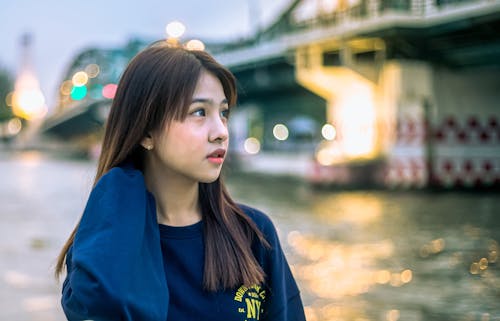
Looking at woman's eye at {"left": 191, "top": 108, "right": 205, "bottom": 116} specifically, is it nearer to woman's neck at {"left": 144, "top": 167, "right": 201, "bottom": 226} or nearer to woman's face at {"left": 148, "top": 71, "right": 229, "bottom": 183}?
woman's face at {"left": 148, "top": 71, "right": 229, "bottom": 183}

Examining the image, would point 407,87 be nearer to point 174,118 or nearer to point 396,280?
point 396,280

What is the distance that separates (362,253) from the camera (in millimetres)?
8109

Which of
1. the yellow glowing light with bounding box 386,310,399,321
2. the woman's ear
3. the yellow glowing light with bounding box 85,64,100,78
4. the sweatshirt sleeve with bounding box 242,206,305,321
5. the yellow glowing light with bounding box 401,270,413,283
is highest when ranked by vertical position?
the yellow glowing light with bounding box 85,64,100,78

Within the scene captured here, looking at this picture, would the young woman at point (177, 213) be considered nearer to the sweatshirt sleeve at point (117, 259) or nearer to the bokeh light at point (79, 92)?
the sweatshirt sleeve at point (117, 259)

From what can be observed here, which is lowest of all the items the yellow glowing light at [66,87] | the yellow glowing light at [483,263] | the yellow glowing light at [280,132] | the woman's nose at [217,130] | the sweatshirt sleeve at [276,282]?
the yellow glowing light at [280,132]

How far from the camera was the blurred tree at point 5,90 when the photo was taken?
88812 mm

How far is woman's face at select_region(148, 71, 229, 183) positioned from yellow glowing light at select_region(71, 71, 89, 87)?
232 ft

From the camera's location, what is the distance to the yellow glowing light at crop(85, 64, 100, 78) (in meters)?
74.6

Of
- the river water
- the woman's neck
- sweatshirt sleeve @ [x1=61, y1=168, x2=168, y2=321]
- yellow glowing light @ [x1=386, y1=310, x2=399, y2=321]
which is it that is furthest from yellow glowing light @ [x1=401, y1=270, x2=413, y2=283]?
sweatshirt sleeve @ [x1=61, y1=168, x2=168, y2=321]

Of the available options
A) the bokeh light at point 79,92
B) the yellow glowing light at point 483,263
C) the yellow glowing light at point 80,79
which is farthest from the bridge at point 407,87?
the yellow glowing light at point 80,79

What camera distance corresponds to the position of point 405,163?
17797 millimetres

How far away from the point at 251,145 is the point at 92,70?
2925 centimetres

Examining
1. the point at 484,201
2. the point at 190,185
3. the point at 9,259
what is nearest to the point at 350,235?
the point at 9,259

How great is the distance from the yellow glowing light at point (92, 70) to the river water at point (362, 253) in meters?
60.3
